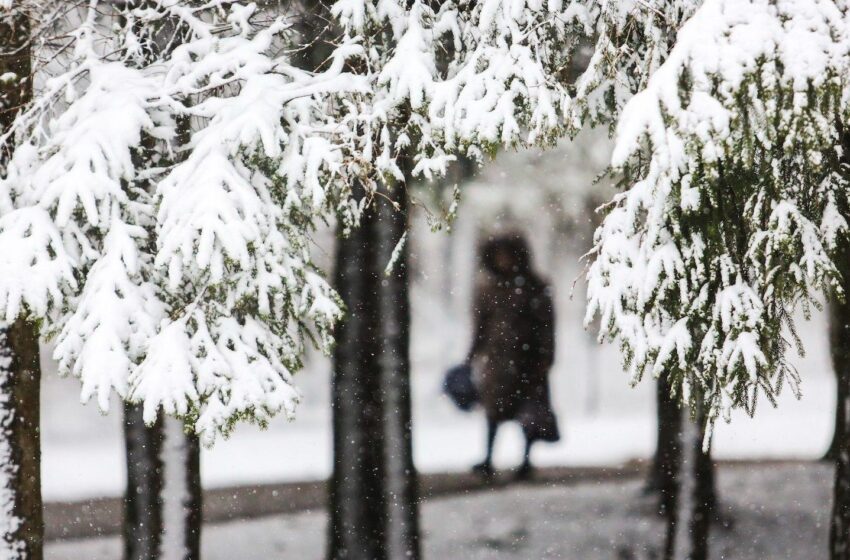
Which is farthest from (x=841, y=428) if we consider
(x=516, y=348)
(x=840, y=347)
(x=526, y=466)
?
(x=516, y=348)

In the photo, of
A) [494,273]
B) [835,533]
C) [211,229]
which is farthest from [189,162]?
[835,533]

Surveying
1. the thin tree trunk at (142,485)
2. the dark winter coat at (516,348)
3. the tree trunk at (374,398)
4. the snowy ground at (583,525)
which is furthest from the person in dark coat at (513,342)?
the thin tree trunk at (142,485)

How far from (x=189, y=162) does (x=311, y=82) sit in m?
0.90

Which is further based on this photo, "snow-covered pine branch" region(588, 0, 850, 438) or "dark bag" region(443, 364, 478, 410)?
"dark bag" region(443, 364, 478, 410)

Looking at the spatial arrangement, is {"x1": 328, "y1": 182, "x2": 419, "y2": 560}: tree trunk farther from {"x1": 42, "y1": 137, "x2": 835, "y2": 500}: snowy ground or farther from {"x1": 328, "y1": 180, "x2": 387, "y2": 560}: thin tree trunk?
{"x1": 42, "y1": 137, "x2": 835, "y2": 500}: snowy ground

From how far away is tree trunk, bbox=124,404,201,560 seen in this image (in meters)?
5.71

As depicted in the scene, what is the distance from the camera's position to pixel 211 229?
3904 mm

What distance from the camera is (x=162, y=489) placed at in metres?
5.81

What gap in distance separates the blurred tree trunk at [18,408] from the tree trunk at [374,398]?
215 cm

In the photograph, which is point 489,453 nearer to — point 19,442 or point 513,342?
point 513,342

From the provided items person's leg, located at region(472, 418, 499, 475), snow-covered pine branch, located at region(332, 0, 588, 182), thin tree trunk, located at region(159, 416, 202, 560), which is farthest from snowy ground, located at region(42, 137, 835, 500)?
snow-covered pine branch, located at region(332, 0, 588, 182)

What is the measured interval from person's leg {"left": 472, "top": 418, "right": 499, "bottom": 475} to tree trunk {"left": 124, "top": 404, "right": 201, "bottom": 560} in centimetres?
222

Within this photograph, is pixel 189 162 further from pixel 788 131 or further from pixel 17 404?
pixel 788 131

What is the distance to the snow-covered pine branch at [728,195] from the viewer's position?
129 inches
